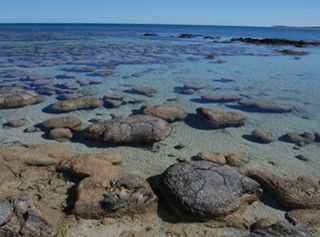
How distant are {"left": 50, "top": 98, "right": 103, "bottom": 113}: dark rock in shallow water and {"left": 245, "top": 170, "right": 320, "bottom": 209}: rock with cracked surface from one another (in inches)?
237

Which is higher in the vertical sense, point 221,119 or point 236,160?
point 221,119

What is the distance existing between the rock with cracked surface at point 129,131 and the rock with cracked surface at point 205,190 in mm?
1983

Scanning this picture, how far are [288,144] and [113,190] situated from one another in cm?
494

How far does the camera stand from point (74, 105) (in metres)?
10.0

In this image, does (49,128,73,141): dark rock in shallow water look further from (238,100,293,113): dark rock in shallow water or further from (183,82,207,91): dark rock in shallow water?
(183,82,207,91): dark rock in shallow water

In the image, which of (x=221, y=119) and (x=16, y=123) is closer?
(x=16, y=123)

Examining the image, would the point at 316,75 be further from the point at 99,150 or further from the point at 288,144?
the point at 99,150

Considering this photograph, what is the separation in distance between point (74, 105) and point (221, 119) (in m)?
4.56

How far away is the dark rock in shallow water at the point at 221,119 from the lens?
8922 millimetres

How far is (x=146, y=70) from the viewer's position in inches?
704

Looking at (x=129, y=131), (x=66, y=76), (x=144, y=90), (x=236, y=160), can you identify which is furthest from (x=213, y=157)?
(x=66, y=76)

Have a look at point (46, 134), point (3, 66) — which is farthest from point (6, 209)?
point (3, 66)

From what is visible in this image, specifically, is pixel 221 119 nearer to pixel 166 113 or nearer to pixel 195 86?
pixel 166 113

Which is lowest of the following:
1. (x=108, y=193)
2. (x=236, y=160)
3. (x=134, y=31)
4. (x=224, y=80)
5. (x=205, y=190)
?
(x=134, y=31)
